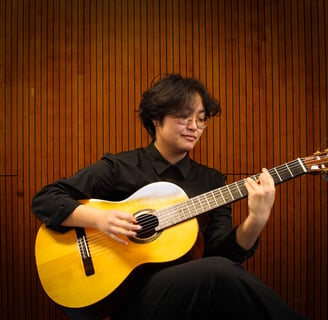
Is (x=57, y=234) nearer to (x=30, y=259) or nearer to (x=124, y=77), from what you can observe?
(x=30, y=259)

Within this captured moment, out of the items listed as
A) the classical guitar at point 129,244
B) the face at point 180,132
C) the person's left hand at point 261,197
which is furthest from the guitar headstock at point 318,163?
the face at point 180,132

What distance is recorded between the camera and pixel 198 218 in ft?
6.17

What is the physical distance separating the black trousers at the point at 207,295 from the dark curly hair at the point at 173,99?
0.86m

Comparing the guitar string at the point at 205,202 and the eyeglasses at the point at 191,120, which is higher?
the eyeglasses at the point at 191,120

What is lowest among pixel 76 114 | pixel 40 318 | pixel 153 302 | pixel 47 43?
pixel 40 318

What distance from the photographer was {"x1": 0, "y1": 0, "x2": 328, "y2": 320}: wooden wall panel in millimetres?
2688

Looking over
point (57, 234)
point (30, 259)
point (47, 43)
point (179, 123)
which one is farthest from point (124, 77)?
point (30, 259)

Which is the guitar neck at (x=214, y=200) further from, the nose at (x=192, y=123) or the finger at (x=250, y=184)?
the nose at (x=192, y=123)

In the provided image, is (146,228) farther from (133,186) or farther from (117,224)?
(133,186)

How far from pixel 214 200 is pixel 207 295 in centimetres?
47

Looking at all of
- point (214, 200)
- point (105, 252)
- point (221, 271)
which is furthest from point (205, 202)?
point (105, 252)

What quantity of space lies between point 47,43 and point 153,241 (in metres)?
1.76

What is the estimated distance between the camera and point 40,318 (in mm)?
2727

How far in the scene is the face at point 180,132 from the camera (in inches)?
78.7
